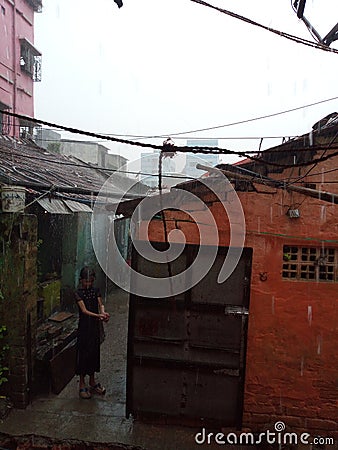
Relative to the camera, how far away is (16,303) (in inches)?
222

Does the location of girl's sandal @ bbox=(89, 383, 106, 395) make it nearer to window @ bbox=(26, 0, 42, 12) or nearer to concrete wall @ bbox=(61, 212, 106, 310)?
concrete wall @ bbox=(61, 212, 106, 310)

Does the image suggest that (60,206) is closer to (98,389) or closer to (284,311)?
(98,389)

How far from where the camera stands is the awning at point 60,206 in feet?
21.6

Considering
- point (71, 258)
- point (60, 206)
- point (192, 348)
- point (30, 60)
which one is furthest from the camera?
point (30, 60)

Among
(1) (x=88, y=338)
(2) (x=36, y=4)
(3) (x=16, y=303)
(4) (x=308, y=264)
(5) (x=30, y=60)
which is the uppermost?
(2) (x=36, y=4)

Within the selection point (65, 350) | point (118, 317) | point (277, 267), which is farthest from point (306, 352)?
point (118, 317)

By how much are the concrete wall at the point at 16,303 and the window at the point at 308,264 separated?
3937 mm

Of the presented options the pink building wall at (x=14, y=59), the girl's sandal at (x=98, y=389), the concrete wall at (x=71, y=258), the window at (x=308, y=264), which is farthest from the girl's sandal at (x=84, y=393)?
the pink building wall at (x=14, y=59)

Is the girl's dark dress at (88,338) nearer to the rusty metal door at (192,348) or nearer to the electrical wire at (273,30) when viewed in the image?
the rusty metal door at (192,348)

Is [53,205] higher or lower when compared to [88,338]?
higher

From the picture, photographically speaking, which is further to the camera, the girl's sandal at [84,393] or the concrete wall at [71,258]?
the concrete wall at [71,258]

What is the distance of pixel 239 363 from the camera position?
5.16m

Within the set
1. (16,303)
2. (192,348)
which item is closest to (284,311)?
(192,348)

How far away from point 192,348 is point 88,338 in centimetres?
176
